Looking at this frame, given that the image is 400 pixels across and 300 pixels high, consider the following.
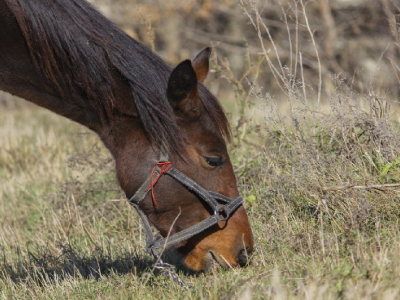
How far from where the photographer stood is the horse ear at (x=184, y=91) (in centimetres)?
270

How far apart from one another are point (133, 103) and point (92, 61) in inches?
13.4

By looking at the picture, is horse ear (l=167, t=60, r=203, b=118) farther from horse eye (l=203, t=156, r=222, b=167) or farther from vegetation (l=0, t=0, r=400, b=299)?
vegetation (l=0, t=0, r=400, b=299)

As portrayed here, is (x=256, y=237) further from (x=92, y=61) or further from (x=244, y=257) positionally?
(x=92, y=61)

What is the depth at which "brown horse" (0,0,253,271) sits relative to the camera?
2779 mm

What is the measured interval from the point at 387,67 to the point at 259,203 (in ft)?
24.9

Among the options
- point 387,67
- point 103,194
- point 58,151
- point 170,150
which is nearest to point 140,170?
point 170,150

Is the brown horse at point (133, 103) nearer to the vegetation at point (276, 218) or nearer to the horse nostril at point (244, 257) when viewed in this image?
the horse nostril at point (244, 257)

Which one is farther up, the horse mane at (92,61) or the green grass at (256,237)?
the horse mane at (92,61)

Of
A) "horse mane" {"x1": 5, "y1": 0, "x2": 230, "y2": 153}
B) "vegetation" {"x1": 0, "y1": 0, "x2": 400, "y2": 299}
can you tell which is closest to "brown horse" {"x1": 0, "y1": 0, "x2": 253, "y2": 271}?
"horse mane" {"x1": 5, "y1": 0, "x2": 230, "y2": 153}

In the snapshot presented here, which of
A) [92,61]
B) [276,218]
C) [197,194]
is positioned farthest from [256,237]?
[92,61]

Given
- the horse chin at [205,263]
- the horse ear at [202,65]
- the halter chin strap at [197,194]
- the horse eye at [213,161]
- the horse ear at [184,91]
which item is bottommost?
the horse chin at [205,263]

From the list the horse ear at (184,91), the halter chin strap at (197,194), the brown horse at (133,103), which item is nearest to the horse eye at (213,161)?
the brown horse at (133,103)

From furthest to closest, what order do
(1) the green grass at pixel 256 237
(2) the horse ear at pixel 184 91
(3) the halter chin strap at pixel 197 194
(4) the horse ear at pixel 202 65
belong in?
(4) the horse ear at pixel 202 65
(3) the halter chin strap at pixel 197 194
(2) the horse ear at pixel 184 91
(1) the green grass at pixel 256 237

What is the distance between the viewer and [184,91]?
2.78 metres
